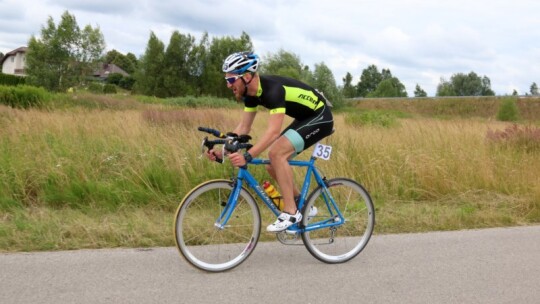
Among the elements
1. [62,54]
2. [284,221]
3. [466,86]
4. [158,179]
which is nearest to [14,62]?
[62,54]

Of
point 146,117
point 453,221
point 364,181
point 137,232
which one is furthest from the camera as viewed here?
point 146,117

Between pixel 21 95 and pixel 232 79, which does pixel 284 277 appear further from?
pixel 21 95

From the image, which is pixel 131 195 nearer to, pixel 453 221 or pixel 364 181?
pixel 364 181

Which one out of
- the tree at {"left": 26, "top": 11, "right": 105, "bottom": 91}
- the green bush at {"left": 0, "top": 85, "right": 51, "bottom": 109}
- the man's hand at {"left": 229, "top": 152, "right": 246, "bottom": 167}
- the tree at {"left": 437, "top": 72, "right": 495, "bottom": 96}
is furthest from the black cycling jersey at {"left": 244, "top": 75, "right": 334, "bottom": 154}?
the tree at {"left": 437, "top": 72, "right": 495, "bottom": 96}

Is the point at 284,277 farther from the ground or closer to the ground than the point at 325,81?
closer to the ground

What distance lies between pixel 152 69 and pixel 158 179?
57.2 m

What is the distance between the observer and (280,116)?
428cm

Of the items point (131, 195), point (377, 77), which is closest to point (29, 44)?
point (131, 195)

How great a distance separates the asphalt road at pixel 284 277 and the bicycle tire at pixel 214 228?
0.49ft

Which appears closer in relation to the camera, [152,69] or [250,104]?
[250,104]

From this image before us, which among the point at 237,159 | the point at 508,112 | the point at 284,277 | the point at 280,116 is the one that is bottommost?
the point at 284,277

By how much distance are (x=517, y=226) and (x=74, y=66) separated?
58503 mm

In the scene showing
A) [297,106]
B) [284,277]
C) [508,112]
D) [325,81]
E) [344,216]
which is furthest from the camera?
[325,81]

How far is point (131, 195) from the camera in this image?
6.60 meters
